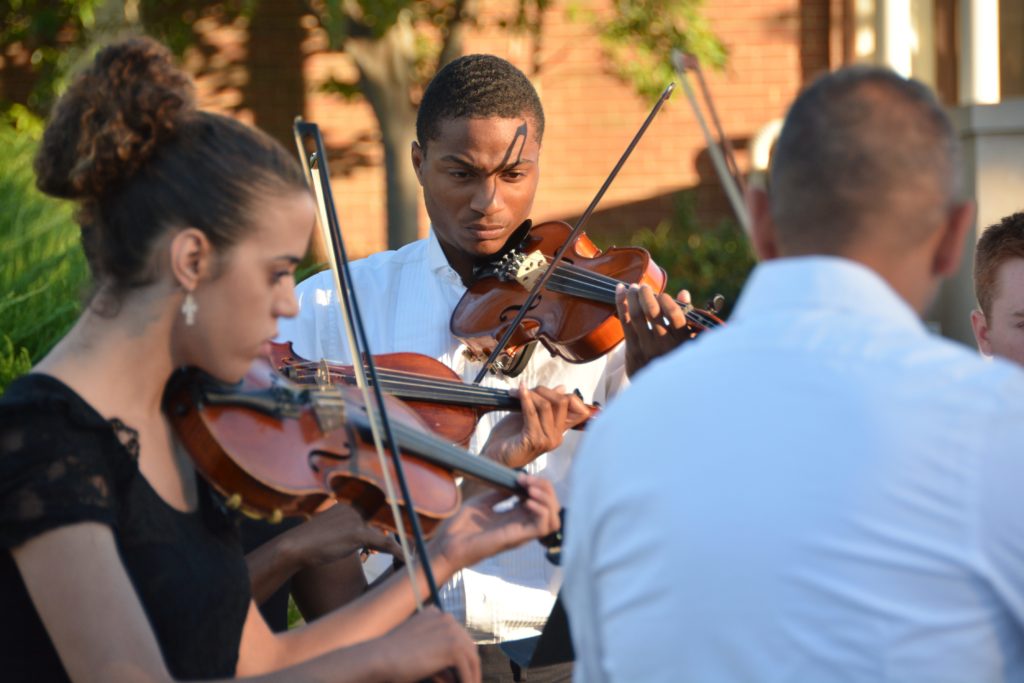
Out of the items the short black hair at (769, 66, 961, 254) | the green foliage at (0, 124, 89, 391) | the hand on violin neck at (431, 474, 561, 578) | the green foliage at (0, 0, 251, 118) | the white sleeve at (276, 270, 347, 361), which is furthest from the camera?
the green foliage at (0, 0, 251, 118)

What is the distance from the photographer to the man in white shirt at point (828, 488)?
1.29 meters

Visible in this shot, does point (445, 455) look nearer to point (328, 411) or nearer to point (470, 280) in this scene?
point (328, 411)

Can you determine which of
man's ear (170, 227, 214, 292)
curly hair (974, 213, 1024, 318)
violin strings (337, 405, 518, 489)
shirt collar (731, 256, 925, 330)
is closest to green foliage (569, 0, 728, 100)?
curly hair (974, 213, 1024, 318)

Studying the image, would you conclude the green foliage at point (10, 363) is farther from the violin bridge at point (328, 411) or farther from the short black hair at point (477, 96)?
the violin bridge at point (328, 411)

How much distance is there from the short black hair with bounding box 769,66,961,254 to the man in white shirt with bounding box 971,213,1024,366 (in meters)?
1.54

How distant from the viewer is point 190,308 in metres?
1.87

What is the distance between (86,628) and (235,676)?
33 cm

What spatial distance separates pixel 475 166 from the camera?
2877 mm

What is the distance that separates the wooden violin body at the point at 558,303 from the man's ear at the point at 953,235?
1380mm

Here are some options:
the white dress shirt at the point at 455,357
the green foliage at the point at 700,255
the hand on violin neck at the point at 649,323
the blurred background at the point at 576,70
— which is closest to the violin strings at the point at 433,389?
the white dress shirt at the point at 455,357

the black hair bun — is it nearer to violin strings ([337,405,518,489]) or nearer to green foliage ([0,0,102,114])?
violin strings ([337,405,518,489])

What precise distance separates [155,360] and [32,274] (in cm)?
270

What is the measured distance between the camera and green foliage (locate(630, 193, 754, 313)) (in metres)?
8.62

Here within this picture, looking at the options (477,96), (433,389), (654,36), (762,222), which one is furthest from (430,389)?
(654,36)
